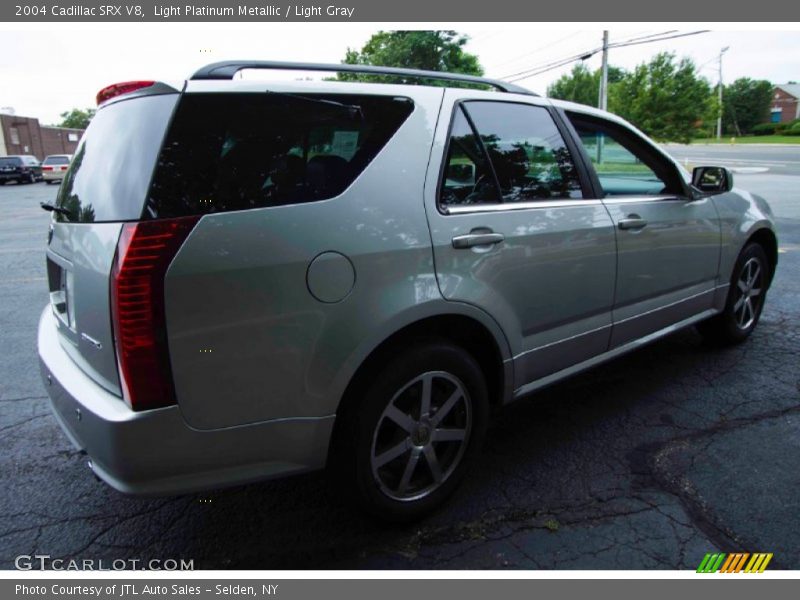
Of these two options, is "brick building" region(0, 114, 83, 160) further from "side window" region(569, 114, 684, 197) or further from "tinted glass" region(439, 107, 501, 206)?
"tinted glass" region(439, 107, 501, 206)

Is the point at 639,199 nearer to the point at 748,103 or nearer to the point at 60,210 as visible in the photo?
the point at 60,210

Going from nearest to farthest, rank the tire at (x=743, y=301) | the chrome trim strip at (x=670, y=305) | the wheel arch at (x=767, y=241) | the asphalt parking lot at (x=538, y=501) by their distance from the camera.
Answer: the asphalt parking lot at (x=538, y=501), the chrome trim strip at (x=670, y=305), the tire at (x=743, y=301), the wheel arch at (x=767, y=241)

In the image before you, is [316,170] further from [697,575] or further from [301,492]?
[697,575]

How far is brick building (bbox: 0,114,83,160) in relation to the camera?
1962 inches

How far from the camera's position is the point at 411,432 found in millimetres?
2439

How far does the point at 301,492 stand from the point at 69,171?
69.5 inches

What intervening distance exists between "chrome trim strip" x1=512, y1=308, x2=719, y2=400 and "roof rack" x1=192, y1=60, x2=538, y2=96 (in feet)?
4.83

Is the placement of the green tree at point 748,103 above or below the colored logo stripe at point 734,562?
above

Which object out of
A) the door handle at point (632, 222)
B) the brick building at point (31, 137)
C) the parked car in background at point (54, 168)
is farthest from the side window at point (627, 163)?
the brick building at point (31, 137)

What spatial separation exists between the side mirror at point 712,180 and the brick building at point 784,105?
349 feet

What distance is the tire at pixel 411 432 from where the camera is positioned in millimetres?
2248

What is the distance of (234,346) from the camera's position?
1931 mm

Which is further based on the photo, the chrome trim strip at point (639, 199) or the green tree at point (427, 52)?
the green tree at point (427, 52)

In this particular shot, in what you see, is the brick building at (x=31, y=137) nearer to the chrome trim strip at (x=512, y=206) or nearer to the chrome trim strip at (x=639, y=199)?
the chrome trim strip at (x=639, y=199)
